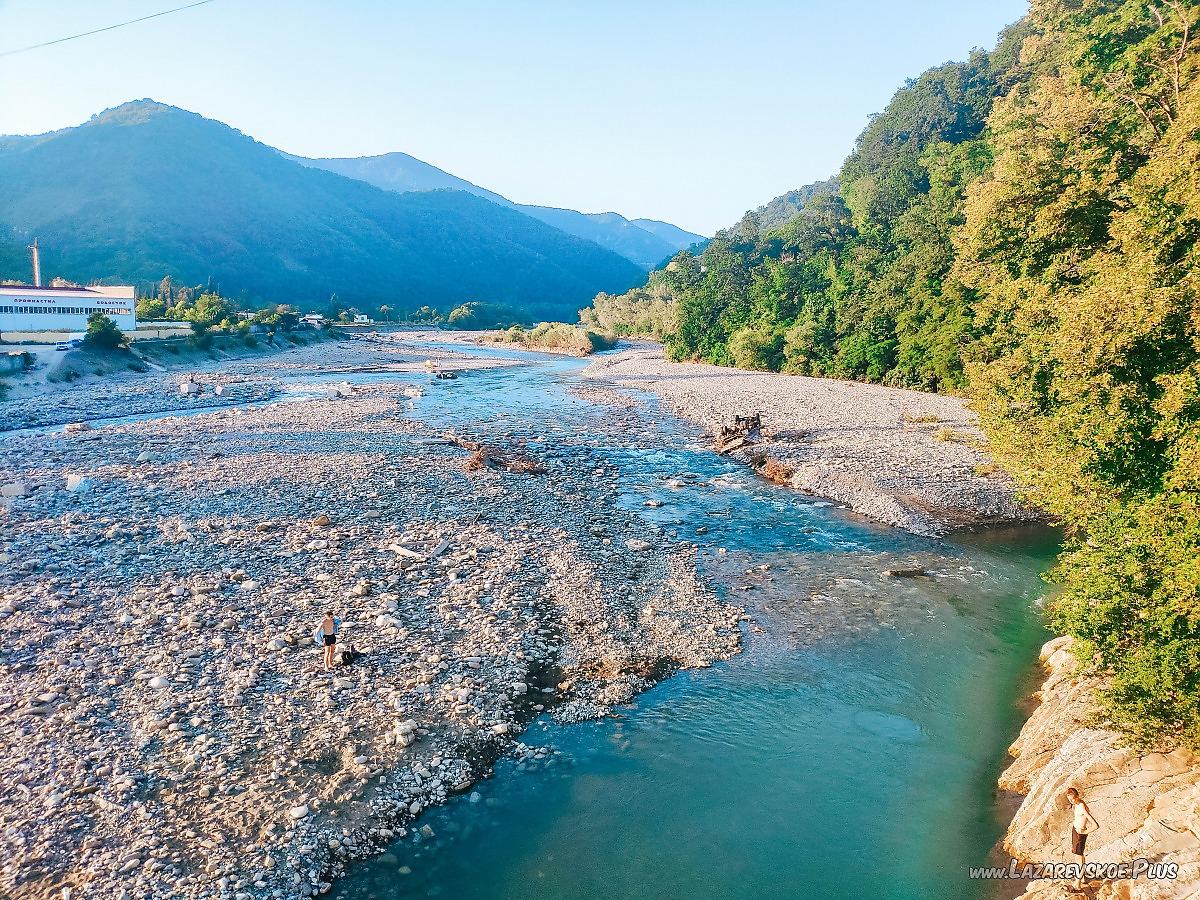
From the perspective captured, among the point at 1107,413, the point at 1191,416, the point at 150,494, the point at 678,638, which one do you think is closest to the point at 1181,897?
the point at 1191,416

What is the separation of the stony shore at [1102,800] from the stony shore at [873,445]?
13109 millimetres

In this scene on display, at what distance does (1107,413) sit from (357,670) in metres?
15.4

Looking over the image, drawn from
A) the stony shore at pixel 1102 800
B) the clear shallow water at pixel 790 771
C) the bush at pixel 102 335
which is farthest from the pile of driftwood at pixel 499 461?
the bush at pixel 102 335

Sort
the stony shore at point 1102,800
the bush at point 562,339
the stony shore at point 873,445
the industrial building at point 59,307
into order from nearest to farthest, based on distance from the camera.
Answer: the stony shore at point 1102,800 < the stony shore at point 873,445 < the industrial building at point 59,307 < the bush at point 562,339

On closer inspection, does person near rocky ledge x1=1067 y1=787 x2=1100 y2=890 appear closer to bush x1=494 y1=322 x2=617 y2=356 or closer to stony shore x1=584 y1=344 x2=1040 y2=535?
stony shore x1=584 y1=344 x2=1040 y2=535

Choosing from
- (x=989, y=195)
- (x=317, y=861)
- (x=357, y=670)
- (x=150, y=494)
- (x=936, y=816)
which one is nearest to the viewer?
(x=317, y=861)

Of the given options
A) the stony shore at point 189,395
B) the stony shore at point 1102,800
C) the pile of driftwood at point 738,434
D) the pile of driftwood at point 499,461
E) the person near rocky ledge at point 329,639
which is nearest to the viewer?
the stony shore at point 1102,800

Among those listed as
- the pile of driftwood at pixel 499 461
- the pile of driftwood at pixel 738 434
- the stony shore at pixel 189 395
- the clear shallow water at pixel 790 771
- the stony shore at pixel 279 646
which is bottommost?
the clear shallow water at pixel 790 771

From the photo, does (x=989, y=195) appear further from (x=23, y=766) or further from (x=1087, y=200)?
(x=23, y=766)

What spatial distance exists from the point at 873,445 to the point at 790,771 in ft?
83.5

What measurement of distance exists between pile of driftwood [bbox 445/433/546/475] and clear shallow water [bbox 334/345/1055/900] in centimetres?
1201

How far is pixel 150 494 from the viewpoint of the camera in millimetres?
23656

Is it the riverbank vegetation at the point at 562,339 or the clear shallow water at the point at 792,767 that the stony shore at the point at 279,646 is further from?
the riverbank vegetation at the point at 562,339

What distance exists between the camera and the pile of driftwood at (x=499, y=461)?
30.1 metres
